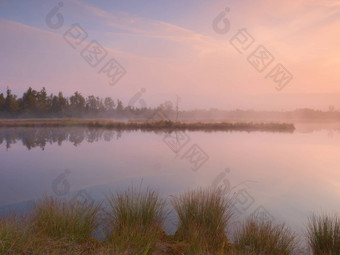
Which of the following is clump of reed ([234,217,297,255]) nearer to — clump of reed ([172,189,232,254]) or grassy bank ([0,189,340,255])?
grassy bank ([0,189,340,255])

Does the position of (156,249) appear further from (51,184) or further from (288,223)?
(51,184)

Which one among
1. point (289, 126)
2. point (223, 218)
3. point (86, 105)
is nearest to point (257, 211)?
point (223, 218)

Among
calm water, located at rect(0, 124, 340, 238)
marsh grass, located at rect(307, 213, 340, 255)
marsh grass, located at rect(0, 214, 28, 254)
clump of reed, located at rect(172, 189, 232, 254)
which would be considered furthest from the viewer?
calm water, located at rect(0, 124, 340, 238)

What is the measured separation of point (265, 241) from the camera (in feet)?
9.58

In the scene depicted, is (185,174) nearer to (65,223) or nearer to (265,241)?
(265,241)

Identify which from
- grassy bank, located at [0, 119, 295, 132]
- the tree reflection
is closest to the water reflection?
the tree reflection

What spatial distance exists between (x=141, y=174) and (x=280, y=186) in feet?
12.2

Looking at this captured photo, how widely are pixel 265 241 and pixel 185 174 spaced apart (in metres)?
4.82

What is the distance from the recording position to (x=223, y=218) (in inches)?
137

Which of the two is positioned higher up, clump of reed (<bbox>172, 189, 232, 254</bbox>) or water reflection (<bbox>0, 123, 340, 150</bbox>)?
clump of reed (<bbox>172, 189, 232, 254</bbox>)

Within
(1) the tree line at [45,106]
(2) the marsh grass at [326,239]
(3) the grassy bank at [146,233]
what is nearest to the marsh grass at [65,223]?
(3) the grassy bank at [146,233]

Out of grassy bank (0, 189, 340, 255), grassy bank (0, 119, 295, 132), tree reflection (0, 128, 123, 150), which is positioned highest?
grassy bank (0, 119, 295, 132)

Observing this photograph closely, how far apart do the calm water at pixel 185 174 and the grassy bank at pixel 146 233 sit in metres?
1.00

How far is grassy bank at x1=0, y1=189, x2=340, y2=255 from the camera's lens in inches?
101
